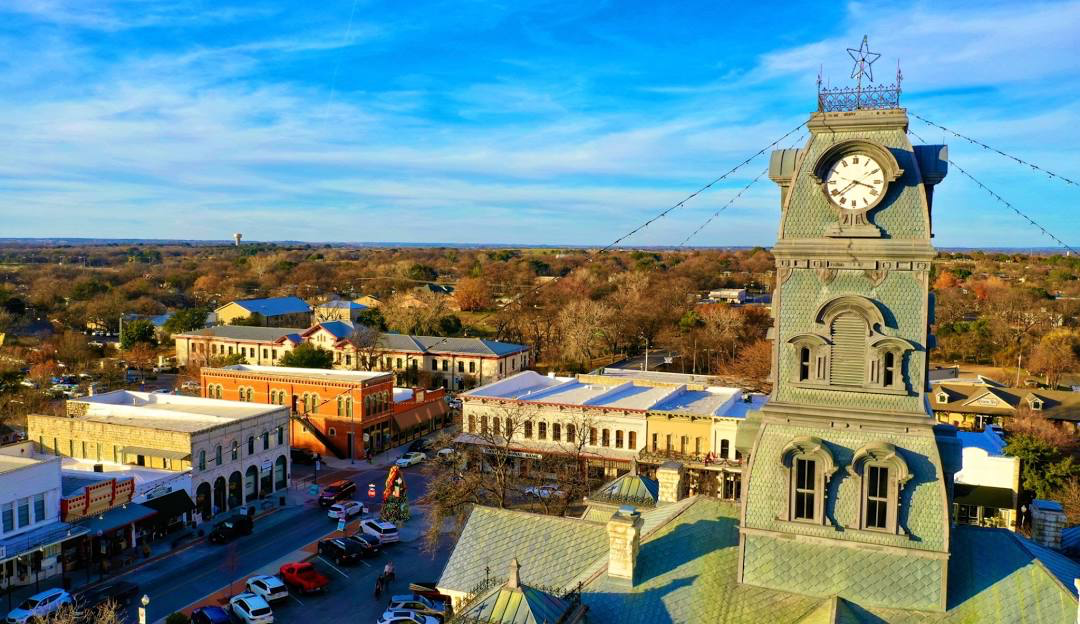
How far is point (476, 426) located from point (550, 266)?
134503 millimetres

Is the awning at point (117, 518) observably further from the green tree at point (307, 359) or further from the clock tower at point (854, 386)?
the green tree at point (307, 359)

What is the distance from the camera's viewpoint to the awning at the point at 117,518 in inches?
1293

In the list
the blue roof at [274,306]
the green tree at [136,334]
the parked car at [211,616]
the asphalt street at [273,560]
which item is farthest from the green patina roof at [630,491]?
the blue roof at [274,306]

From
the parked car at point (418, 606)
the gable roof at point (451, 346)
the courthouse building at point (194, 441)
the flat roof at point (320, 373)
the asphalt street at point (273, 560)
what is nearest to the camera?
the parked car at point (418, 606)

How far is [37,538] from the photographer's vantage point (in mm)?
30672

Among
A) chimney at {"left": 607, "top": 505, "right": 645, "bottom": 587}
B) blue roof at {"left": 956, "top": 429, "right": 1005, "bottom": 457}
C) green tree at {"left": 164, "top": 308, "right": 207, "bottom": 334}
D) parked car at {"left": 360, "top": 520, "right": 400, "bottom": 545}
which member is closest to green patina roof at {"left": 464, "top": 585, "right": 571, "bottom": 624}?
chimney at {"left": 607, "top": 505, "right": 645, "bottom": 587}

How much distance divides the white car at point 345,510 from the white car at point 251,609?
10679 millimetres

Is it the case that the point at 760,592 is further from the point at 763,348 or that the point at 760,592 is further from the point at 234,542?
the point at 763,348

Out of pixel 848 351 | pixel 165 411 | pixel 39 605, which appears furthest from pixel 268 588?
pixel 848 351

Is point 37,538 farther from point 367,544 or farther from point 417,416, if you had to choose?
point 417,416

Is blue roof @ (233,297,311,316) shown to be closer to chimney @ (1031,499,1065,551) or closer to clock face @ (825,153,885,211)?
chimney @ (1031,499,1065,551)

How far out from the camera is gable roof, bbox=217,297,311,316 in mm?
97875

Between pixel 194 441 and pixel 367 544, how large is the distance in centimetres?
1014

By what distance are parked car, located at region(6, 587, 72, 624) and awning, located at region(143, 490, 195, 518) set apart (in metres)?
7.42
